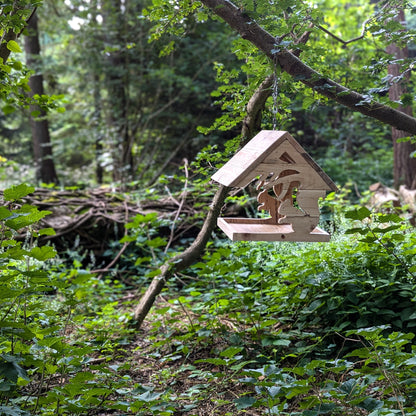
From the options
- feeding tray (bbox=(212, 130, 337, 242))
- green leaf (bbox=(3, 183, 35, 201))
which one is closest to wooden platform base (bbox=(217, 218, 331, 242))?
feeding tray (bbox=(212, 130, 337, 242))

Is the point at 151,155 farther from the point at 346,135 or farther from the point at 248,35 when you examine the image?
the point at 248,35

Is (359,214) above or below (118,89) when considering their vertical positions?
below

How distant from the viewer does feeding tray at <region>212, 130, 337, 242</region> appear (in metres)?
2.03

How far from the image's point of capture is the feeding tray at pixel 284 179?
2.03m

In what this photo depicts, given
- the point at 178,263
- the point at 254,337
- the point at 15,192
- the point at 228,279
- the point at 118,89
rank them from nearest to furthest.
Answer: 1. the point at 15,192
2. the point at 254,337
3. the point at 228,279
4. the point at 178,263
5. the point at 118,89

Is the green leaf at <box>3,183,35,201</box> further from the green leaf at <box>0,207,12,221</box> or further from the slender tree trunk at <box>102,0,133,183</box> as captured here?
the slender tree trunk at <box>102,0,133,183</box>

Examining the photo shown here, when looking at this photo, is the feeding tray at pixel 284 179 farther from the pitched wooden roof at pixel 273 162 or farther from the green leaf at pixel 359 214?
the green leaf at pixel 359 214

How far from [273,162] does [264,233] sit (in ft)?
1.08

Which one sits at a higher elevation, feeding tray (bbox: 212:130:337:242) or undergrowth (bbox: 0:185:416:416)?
feeding tray (bbox: 212:130:337:242)

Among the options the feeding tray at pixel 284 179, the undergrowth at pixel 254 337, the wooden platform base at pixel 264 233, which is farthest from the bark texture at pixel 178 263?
the feeding tray at pixel 284 179

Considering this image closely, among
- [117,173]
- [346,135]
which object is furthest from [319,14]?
[346,135]

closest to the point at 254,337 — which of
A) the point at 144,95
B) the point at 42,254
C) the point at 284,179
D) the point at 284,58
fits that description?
the point at 284,179

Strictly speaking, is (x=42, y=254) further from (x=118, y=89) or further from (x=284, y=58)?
(x=118, y=89)

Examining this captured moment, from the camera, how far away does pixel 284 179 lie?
2.12 metres
